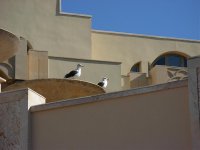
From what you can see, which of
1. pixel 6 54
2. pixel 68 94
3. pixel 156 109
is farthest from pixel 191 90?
pixel 68 94

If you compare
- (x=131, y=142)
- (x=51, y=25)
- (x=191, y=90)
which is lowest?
(x=131, y=142)

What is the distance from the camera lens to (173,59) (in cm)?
3209

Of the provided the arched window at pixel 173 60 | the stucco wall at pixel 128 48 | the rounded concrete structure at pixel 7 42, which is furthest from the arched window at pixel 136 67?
the rounded concrete structure at pixel 7 42

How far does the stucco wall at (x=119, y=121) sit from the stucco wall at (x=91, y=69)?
13620 mm

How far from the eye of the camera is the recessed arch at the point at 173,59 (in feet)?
104

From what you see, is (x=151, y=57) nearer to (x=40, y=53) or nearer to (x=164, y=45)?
(x=164, y=45)

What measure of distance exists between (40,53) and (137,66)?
6.22 m

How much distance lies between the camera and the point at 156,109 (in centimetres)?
1095

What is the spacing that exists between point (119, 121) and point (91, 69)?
15.5m

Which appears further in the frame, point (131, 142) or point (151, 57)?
point (151, 57)

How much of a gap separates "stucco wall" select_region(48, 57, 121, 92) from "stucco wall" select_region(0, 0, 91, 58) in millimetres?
1374

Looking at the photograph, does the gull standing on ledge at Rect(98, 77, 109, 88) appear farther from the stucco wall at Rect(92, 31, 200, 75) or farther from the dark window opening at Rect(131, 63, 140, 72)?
the dark window opening at Rect(131, 63, 140, 72)

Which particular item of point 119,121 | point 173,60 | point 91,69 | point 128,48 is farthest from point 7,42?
point 173,60

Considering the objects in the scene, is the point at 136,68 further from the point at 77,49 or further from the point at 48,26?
the point at 48,26
